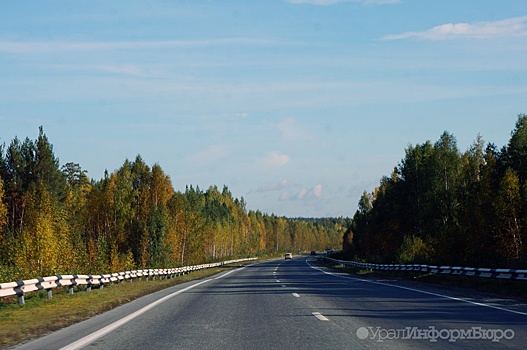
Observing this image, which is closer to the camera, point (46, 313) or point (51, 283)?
point (46, 313)

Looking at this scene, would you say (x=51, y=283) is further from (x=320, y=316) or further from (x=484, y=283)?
(x=484, y=283)

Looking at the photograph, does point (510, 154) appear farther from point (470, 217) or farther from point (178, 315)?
point (178, 315)

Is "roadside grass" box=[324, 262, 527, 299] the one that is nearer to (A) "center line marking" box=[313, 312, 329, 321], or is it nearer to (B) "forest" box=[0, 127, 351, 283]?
(A) "center line marking" box=[313, 312, 329, 321]

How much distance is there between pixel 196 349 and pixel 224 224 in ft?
529

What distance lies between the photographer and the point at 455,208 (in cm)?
7369

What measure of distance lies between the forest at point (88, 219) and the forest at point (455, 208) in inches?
968

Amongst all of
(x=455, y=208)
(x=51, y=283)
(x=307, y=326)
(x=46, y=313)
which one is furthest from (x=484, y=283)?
(x=455, y=208)

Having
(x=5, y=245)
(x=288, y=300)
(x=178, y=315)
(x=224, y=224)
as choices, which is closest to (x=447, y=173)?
(x=5, y=245)

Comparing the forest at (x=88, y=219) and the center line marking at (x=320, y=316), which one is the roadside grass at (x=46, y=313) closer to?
the center line marking at (x=320, y=316)

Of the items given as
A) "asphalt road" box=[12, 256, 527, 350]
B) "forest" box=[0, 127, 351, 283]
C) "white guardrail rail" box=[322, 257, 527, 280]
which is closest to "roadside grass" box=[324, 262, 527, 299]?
"white guardrail rail" box=[322, 257, 527, 280]

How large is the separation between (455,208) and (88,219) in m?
56.8

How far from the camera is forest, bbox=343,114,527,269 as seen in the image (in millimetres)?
56312

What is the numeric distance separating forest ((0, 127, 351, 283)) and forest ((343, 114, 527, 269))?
24.6 m

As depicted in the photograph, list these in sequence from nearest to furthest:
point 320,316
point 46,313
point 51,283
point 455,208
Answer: point 320,316, point 46,313, point 51,283, point 455,208
